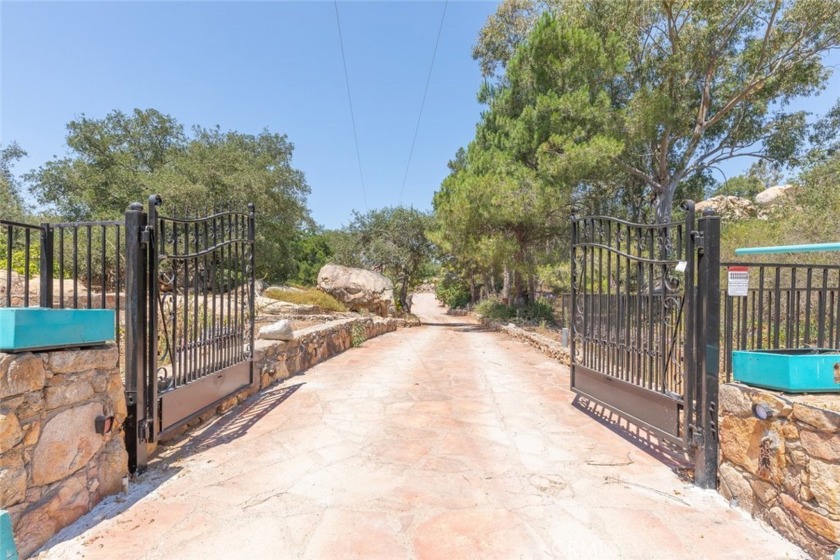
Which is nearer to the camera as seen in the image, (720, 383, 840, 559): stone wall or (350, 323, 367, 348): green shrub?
(720, 383, 840, 559): stone wall

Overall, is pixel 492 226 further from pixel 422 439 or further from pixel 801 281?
pixel 422 439

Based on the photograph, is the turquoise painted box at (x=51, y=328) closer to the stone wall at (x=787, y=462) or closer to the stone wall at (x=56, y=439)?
the stone wall at (x=56, y=439)

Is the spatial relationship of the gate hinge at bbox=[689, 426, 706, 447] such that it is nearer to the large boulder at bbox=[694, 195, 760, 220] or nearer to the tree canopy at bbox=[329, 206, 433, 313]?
the tree canopy at bbox=[329, 206, 433, 313]

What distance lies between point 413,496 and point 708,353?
214 cm

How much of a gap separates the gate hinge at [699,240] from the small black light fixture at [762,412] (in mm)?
1040

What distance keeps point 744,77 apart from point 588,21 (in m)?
5.96

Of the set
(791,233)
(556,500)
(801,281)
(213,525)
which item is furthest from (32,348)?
(791,233)

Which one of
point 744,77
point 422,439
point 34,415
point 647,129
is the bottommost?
point 422,439

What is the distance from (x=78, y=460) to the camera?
2.16 m

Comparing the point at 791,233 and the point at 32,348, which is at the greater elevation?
the point at 791,233

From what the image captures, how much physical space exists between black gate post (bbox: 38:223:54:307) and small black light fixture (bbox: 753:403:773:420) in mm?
4380

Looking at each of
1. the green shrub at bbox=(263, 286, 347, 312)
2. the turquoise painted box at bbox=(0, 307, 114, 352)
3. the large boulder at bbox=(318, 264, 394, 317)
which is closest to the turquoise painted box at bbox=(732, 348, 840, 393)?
the turquoise painted box at bbox=(0, 307, 114, 352)

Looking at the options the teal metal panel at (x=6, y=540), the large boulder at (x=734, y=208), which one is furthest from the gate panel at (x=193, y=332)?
the large boulder at (x=734, y=208)

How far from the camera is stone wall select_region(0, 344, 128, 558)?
182cm
